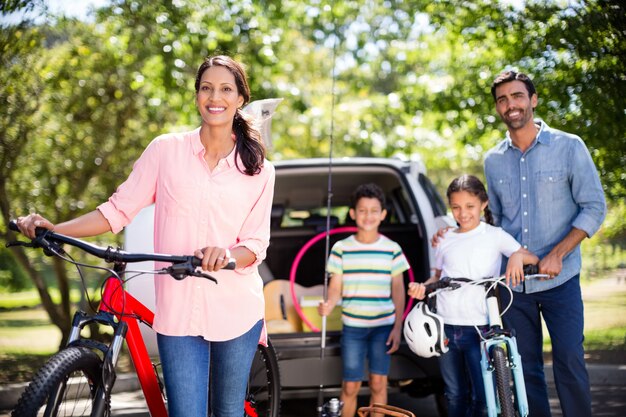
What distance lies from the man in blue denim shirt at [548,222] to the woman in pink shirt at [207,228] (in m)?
1.80

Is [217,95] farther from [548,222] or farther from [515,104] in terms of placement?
[548,222]

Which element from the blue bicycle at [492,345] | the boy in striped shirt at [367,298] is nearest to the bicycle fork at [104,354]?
the blue bicycle at [492,345]

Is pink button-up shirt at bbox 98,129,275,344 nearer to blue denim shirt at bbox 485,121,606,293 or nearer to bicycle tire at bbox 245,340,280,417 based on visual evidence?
bicycle tire at bbox 245,340,280,417

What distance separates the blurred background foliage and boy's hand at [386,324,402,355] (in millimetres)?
1485

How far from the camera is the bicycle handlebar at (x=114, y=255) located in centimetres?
282

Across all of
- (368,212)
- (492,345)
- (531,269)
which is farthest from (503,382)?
(368,212)

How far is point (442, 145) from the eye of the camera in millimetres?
14695

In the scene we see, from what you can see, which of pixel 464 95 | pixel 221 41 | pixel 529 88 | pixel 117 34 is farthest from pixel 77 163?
pixel 529 88

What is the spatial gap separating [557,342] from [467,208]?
85cm

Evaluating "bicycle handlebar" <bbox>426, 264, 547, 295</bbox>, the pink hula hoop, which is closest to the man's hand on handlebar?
"bicycle handlebar" <bbox>426, 264, 547, 295</bbox>

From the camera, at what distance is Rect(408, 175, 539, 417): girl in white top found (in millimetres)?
4445

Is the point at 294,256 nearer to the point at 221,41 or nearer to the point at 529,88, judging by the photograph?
the point at 529,88

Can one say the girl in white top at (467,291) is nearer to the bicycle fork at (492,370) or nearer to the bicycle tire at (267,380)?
the bicycle fork at (492,370)

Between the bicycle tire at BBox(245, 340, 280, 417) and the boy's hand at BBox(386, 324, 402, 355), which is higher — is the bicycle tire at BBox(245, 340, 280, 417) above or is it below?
below
